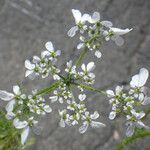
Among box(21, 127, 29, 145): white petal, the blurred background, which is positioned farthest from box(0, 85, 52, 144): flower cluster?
the blurred background

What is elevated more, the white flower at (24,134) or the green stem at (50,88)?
the green stem at (50,88)

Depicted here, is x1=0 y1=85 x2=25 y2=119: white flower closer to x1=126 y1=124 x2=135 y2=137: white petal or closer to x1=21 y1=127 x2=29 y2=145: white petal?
x1=21 y1=127 x2=29 y2=145: white petal

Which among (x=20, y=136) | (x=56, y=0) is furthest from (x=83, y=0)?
(x=20, y=136)

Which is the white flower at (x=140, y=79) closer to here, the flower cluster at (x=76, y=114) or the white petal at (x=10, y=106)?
the flower cluster at (x=76, y=114)

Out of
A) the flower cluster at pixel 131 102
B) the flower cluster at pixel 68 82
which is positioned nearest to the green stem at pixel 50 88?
the flower cluster at pixel 68 82

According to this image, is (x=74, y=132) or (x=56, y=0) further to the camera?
(x=56, y=0)

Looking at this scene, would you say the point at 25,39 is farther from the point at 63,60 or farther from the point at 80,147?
the point at 80,147
